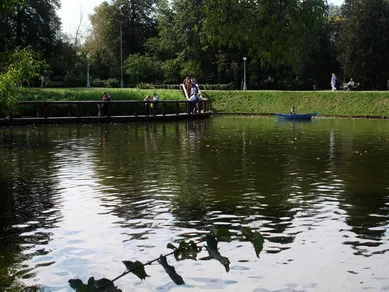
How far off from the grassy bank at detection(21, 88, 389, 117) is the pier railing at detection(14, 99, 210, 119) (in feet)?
12.9

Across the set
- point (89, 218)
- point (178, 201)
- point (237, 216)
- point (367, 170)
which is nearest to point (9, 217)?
point (89, 218)

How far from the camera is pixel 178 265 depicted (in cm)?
772

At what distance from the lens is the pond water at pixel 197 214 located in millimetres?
7324

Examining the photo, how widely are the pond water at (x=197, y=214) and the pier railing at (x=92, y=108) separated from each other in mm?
17639

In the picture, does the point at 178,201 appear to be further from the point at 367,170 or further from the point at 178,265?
the point at 367,170

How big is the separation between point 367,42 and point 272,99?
22327mm

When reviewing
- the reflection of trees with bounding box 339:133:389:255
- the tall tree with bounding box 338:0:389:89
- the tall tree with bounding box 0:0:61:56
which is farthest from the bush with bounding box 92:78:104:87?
the reflection of trees with bounding box 339:133:389:255

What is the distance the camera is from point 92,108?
1688 inches

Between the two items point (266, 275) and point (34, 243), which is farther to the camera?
point (34, 243)

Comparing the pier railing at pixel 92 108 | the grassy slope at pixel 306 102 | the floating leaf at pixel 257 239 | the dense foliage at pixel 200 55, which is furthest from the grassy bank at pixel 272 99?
the floating leaf at pixel 257 239

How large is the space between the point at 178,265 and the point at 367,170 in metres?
9.67

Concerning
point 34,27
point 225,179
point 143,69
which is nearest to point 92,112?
point 225,179

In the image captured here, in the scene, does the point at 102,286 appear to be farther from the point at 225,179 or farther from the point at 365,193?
the point at 225,179

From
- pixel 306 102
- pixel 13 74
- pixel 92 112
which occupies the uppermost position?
pixel 13 74
